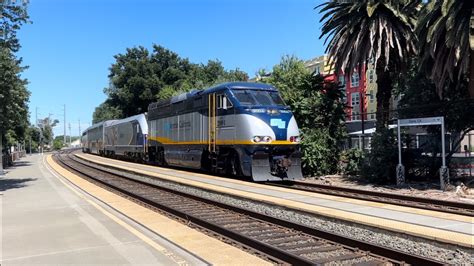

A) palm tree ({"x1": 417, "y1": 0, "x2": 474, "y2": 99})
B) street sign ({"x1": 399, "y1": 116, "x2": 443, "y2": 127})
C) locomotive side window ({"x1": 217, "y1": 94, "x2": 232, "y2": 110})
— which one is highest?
palm tree ({"x1": 417, "y1": 0, "x2": 474, "y2": 99})

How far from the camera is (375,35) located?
822 inches

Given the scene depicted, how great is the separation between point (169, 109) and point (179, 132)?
96.7 inches

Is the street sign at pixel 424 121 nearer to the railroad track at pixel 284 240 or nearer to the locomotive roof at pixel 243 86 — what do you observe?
the locomotive roof at pixel 243 86

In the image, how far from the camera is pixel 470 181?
16953 millimetres

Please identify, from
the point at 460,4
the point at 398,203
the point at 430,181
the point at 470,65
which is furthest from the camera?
the point at 430,181

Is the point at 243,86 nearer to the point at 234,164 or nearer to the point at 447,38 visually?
the point at 234,164

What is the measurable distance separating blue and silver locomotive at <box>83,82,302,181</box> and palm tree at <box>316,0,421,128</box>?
4.38 meters

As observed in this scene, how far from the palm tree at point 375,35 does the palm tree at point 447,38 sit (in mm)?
2971

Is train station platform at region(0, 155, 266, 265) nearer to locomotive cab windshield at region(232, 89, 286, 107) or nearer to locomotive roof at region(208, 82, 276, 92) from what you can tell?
locomotive cab windshield at region(232, 89, 286, 107)

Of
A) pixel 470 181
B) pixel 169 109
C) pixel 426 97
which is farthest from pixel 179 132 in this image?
pixel 470 181

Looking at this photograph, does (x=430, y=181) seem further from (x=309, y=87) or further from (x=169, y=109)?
(x=169, y=109)

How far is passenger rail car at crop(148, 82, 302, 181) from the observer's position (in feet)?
59.6

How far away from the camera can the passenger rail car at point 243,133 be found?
18.2m

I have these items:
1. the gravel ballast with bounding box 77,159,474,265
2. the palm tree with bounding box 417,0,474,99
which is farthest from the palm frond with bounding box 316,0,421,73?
the gravel ballast with bounding box 77,159,474,265
